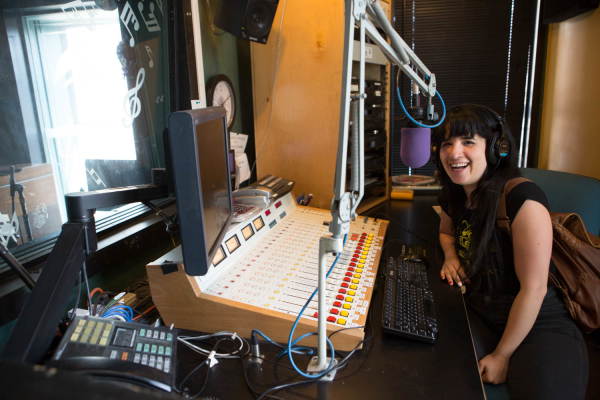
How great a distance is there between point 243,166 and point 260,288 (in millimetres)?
936

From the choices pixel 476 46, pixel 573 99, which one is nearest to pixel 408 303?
pixel 573 99

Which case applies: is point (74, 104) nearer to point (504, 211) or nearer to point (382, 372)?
point (382, 372)

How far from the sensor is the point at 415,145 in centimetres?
102

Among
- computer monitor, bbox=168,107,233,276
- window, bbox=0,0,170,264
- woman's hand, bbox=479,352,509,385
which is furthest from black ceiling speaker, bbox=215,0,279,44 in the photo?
woman's hand, bbox=479,352,509,385

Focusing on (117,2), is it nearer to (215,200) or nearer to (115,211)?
(115,211)

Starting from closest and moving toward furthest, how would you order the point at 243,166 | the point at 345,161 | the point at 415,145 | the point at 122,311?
the point at 345,161
the point at 122,311
the point at 415,145
the point at 243,166

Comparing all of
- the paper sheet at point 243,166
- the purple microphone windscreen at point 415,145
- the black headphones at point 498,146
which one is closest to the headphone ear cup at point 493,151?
the black headphones at point 498,146

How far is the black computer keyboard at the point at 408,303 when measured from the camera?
2.77ft

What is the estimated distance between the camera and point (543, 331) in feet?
3.45

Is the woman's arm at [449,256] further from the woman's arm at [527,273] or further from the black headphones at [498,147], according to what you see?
the black headphones at [498,147]

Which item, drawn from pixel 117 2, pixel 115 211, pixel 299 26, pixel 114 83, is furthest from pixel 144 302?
pixel 299 26

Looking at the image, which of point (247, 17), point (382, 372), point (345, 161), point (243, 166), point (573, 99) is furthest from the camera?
point (573, 99)

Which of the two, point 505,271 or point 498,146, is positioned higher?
point 498,146

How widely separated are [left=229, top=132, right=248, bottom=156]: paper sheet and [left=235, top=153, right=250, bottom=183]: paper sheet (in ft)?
0.08
